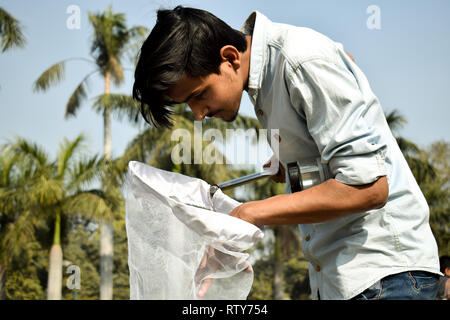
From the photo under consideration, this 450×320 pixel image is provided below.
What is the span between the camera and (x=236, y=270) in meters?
1.35

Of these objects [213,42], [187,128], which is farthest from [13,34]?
[213,42]

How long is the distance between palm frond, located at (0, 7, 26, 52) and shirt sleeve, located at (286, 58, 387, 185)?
10.7m

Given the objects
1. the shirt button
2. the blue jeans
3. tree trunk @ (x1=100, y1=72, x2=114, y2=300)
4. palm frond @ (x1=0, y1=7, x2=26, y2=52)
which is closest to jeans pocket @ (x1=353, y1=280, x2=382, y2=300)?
the blue jeans

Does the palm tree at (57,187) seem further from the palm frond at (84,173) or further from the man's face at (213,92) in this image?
the man's face at (213,92)

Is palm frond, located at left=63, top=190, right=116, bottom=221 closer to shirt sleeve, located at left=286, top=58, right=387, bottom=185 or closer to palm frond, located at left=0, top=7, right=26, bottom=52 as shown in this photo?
palm frond, located at left=0, top=7, right=26, bottom=52

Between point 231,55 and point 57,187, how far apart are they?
14.0 m

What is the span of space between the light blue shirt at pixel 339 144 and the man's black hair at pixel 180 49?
0.11 meters

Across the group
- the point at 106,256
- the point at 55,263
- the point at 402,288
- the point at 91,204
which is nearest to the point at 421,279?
the point at 402,288

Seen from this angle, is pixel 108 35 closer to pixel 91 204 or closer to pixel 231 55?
pixel 91 204

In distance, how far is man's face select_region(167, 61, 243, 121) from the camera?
1.45 m
